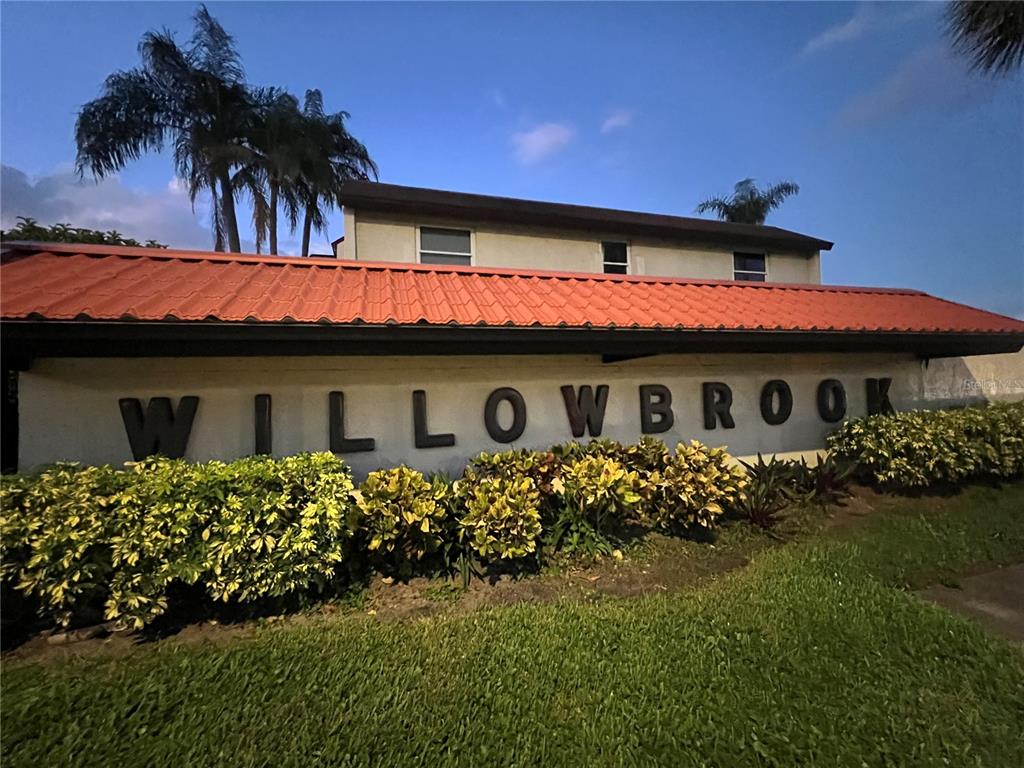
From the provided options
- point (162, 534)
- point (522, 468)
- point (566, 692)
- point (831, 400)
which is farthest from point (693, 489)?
point (162, 534)

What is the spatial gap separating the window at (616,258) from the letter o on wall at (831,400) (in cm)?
605

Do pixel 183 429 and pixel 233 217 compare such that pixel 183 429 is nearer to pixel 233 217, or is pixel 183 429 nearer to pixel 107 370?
pixel 107 370

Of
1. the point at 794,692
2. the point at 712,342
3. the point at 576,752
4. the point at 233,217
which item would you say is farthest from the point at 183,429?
the point at 233,217

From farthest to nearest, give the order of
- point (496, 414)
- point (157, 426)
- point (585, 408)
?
point (585, 408), point (496, 414), point (157, 426)

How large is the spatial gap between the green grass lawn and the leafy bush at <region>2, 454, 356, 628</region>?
40 centimetres

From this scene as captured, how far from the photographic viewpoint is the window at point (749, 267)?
528 inches

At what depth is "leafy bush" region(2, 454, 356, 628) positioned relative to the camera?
123 inches

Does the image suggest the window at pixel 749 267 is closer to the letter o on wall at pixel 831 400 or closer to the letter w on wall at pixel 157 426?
the letter o on wall at pixel 831 400

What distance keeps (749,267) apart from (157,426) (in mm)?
14304

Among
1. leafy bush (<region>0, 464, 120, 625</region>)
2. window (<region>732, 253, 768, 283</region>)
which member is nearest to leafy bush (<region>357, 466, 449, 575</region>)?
leafy bush (<region>0, 464, 120, 625</region>)

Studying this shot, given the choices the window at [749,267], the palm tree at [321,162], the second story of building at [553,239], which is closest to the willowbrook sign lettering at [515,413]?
the second story of building at [553,239]

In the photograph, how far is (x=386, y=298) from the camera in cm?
530

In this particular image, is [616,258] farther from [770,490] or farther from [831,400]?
[770,490]

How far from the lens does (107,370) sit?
4.67 metres
